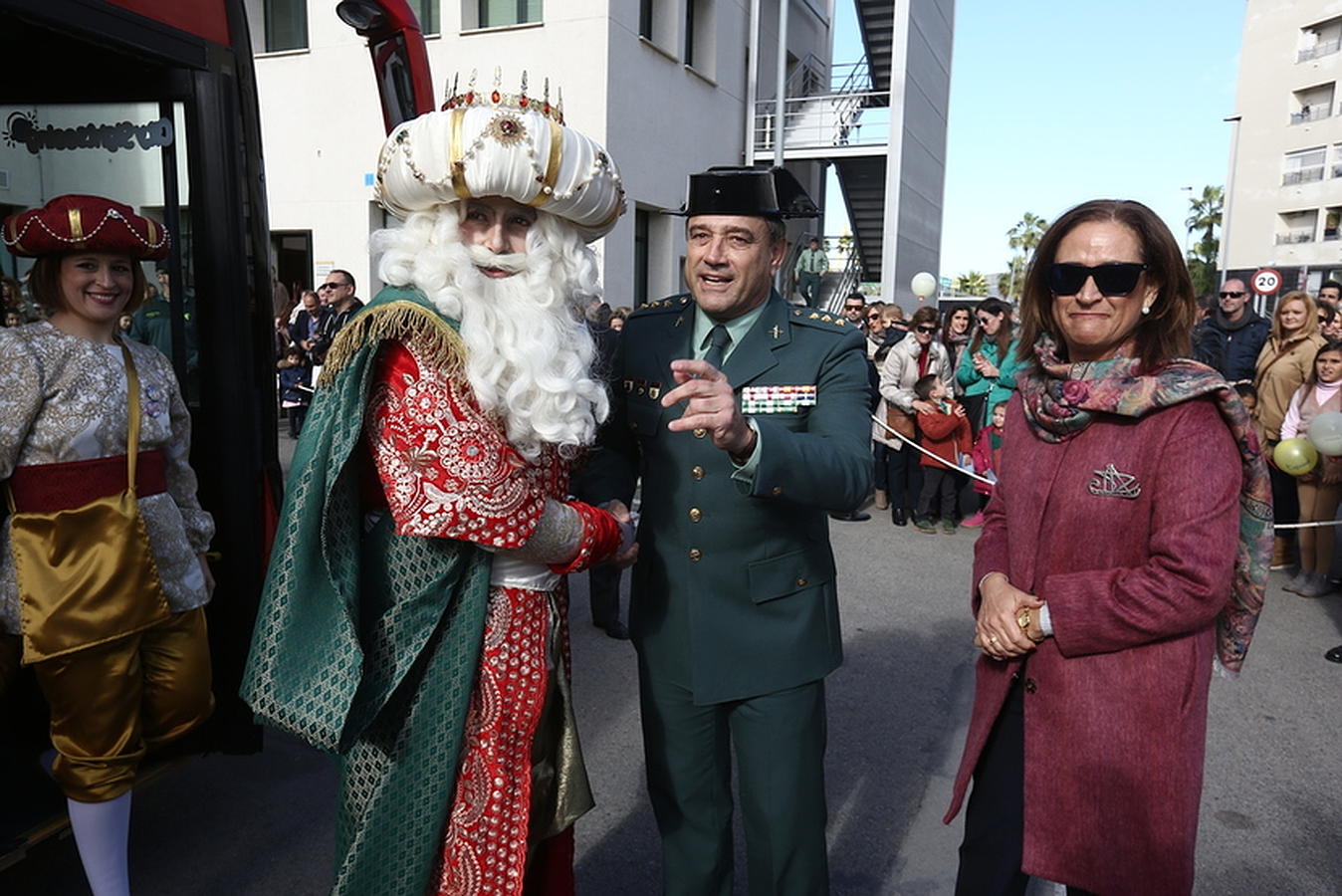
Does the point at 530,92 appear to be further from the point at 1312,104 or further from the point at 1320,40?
the point at 1320,40

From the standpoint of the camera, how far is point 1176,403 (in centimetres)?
177

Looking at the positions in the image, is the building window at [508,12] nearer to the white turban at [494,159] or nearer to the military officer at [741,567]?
the military officer at [741,567]

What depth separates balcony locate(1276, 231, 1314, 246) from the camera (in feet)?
135

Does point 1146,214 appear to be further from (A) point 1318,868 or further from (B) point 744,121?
(B) point 744,121

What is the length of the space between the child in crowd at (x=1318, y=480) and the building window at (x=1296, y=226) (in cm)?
4254

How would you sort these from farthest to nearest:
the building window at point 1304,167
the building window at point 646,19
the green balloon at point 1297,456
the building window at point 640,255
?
the building window at point 1304,167
the building window at point 640,255
the building window at point 646,19
the green balloon at point 1297,456

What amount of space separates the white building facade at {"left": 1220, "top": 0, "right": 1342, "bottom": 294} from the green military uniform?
43.8 metres

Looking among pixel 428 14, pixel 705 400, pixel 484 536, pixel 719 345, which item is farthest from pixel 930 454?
pixel 428 14

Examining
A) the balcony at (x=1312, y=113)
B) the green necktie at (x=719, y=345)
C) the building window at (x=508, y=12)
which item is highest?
the balcony at (x=1312, y=113)

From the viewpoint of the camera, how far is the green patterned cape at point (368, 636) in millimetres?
1717

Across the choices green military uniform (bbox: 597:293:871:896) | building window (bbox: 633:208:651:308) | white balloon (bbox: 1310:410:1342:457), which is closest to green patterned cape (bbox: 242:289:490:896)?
green military uniform (bbox: 597:293:871:896)

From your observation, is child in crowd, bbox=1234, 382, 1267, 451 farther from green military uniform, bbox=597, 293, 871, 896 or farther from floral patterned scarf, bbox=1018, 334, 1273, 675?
green military uniform, bbox=597, 293, 871, 896

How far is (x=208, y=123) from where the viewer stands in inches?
119

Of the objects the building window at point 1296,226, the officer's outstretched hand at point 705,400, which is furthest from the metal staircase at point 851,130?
the building window at point 1296,226
